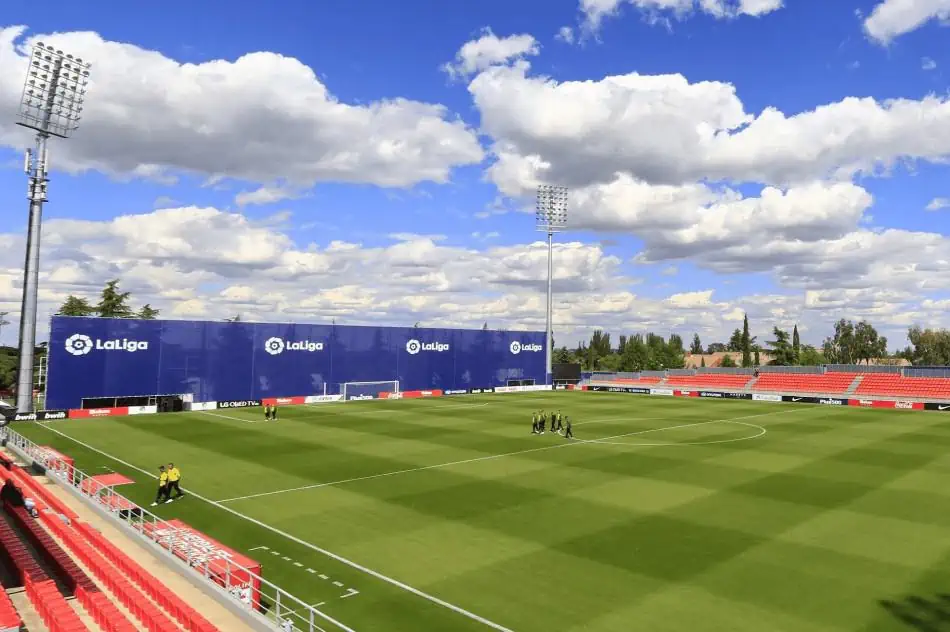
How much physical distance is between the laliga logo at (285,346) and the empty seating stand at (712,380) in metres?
58.0

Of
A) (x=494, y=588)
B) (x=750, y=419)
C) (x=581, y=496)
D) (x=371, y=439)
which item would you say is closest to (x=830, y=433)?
(x=750, y=419)

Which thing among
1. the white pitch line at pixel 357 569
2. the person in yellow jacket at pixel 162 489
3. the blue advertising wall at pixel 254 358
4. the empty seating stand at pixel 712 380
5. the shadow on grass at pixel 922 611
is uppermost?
the blue advertising wall at pixel 254 358

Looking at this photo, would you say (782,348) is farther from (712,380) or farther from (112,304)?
(112,304)

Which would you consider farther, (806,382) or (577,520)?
(806,382)

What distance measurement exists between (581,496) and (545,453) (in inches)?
414

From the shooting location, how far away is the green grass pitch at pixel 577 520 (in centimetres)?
1561

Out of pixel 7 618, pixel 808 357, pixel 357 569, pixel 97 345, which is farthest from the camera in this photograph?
pixel 808 357

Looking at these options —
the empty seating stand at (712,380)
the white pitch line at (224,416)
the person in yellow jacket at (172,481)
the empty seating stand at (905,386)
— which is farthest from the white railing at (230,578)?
the empty seating stand at (712,380)

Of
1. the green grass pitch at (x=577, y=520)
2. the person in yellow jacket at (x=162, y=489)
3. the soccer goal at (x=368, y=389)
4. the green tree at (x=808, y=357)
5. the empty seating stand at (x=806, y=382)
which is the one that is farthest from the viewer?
the green tree at (x=808, y=357)

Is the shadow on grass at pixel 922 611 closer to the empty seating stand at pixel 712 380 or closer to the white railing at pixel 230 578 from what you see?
the white railing at pixel 230 578

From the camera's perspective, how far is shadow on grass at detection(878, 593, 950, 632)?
1449cm

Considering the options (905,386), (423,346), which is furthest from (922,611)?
(905,386)

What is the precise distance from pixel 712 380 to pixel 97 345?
85884 mm

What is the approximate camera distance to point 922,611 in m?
15.3
